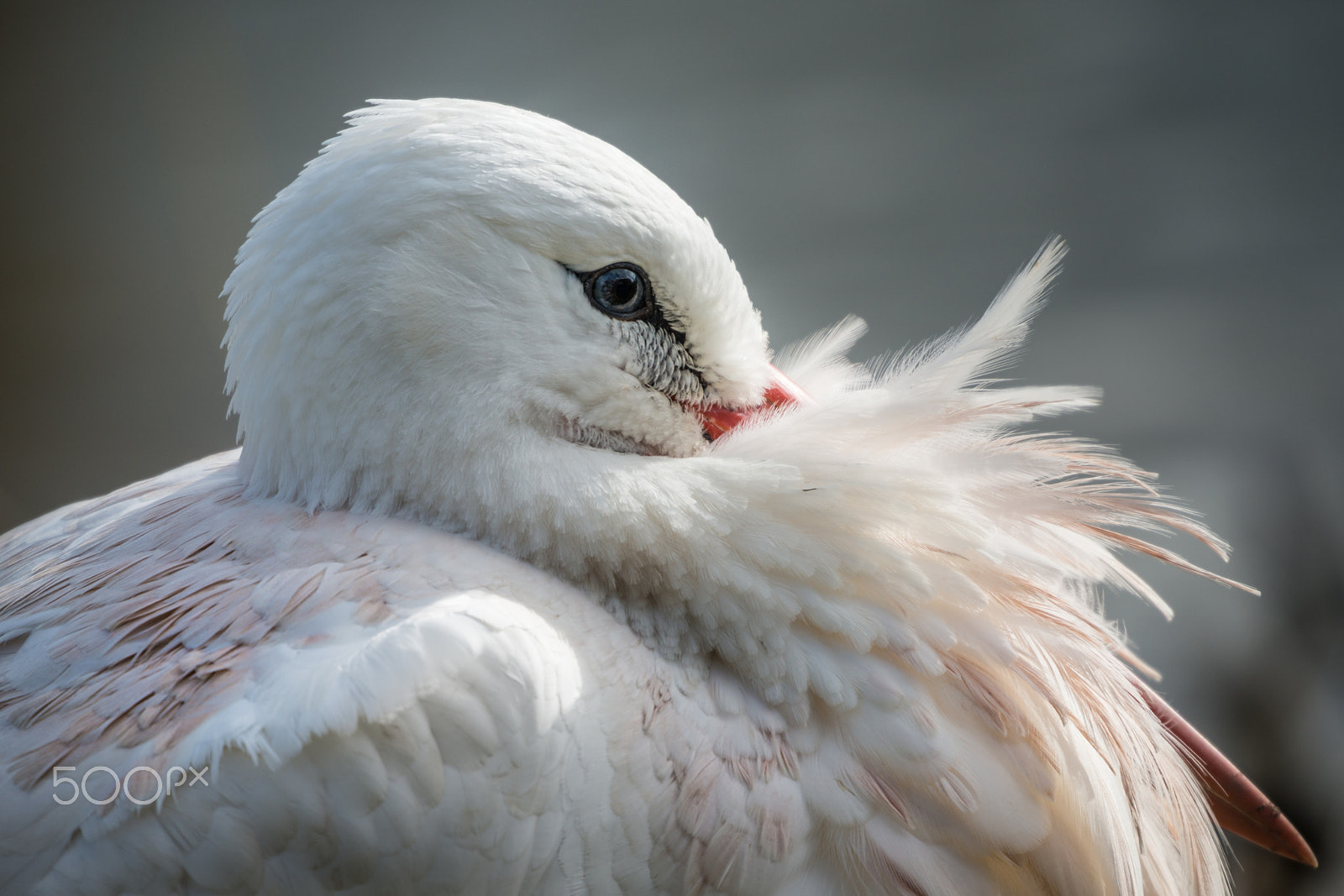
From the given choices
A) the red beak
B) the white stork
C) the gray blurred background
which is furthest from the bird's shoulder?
the gray blurred background

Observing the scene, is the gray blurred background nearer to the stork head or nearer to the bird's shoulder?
the stork head

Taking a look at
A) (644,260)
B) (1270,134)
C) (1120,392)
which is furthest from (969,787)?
(1270,134)

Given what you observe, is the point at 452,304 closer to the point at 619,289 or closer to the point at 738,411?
the point at 619,289

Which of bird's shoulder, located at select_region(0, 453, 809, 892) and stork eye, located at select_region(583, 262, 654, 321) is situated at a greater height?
stork eye, located at select_region(583, 262, 654, 321)

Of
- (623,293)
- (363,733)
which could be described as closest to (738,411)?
(623,293)

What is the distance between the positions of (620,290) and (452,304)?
0.11 m

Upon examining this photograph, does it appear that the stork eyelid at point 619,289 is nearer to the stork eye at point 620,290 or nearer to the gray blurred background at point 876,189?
the stork eye at point 620,290

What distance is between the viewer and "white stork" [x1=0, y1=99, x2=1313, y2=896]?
0.38 m

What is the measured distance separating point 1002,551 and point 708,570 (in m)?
0.18

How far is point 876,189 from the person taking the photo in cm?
150

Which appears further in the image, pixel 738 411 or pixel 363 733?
pixel 738 411

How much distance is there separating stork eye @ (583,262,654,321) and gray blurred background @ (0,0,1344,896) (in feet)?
3.21

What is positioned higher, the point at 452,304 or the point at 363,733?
the point at 452,304

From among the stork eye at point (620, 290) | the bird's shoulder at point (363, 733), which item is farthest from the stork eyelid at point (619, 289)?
the bird's shoulder at point (363, 733)
